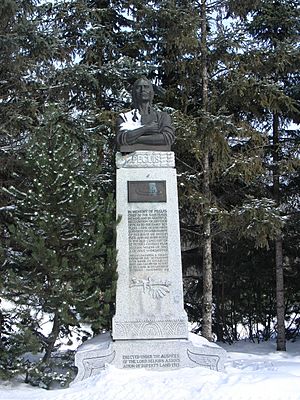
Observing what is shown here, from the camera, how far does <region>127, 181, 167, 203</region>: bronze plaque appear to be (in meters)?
8.76

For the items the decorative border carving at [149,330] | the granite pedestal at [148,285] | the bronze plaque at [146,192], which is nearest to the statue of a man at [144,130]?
the granite pedestal at [148,285]

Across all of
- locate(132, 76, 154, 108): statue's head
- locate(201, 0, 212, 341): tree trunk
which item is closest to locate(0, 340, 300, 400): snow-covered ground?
locate(201, 0, 212, 341): tree trunk

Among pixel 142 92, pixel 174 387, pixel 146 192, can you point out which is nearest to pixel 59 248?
pixel 146 192

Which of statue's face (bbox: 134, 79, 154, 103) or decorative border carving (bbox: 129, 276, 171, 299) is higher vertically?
statue's face (bbox: 134, 79, 154, 103)

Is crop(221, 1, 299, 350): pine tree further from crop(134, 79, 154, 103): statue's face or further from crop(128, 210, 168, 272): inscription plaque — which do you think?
crop(128, 210, 168, 272): inscription plaque

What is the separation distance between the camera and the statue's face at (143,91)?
9.46 m

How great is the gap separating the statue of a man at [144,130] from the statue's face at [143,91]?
0.02 meters

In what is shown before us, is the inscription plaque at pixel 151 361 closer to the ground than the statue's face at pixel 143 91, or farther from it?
closer to the ground

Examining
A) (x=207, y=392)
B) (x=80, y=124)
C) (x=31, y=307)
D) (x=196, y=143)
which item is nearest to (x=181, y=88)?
(x=196, y=143)

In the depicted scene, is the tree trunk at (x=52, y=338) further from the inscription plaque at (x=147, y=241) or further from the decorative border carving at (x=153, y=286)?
the inscription plaque at (x=147, y=241)

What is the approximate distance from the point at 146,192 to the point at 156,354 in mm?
2437

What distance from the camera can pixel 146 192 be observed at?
28.8 ft

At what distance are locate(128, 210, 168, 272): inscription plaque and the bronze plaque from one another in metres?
0.20

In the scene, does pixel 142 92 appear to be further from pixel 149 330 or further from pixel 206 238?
pixel 206 238
